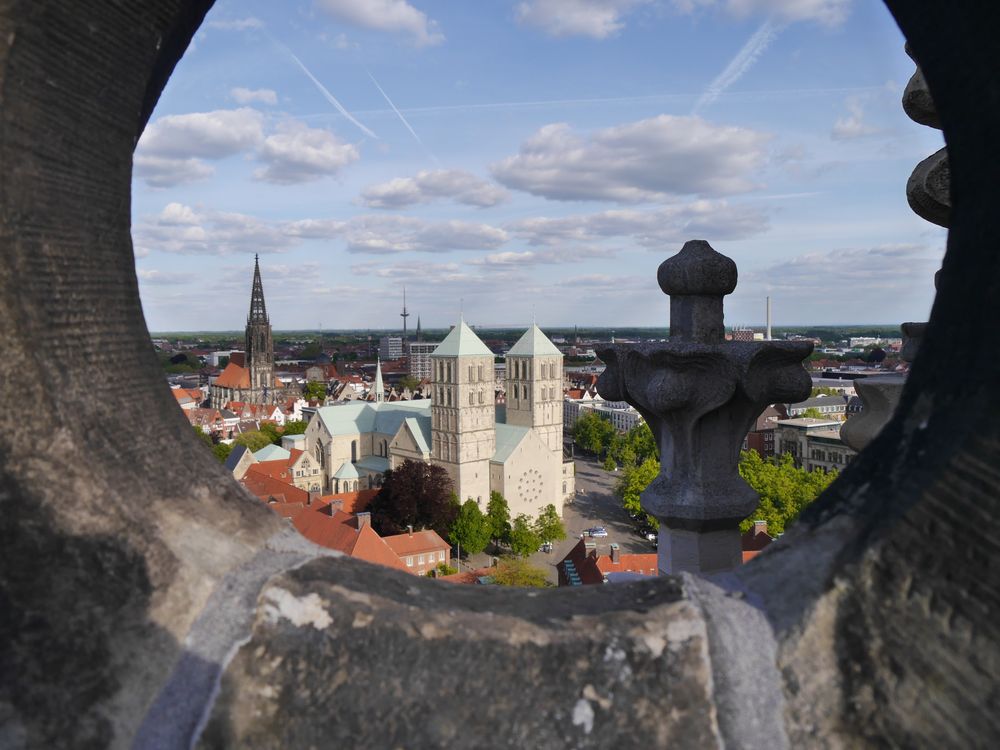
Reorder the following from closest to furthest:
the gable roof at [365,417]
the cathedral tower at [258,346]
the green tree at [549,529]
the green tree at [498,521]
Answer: the green tree at [549,529] < the green tree at [498,521] < the gable roof at [365,417] < the cathedral tower at [258,346]

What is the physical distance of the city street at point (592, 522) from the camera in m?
40.4

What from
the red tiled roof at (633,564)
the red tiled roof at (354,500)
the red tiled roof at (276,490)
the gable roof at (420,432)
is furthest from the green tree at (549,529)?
the red tiled roof at (633,564)

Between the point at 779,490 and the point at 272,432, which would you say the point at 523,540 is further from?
the point at 272,432

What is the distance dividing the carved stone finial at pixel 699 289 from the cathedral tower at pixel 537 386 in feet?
175

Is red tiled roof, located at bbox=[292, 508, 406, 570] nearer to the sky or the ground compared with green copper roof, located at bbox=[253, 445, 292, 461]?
nearer to the sky

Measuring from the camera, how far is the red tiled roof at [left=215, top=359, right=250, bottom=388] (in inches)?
3875

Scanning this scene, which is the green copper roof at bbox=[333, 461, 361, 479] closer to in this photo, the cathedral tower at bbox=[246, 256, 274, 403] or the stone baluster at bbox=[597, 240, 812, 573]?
the cathedral tower at bbox=[246, 256, 274, 403]

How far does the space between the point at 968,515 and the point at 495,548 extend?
4445cm

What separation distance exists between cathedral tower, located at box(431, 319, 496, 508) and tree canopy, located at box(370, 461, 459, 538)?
904cm

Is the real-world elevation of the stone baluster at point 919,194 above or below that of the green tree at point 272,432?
above

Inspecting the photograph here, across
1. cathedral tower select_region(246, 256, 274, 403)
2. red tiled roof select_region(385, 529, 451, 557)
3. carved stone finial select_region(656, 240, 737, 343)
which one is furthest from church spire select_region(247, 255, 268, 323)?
carved stone finial select_region(656, 240, 737, 343)

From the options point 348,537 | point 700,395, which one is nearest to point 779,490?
point 348,537

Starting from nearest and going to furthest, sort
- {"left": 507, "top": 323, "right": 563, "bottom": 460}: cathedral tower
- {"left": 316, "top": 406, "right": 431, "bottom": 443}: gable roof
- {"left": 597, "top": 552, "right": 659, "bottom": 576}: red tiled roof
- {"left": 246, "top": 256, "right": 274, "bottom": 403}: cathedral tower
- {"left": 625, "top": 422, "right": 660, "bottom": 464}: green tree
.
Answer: {"left": 597, "top": 552, "right": 659, "bottom": 576}: red tiled roof → {"left": 625, "top": 422, "right": 660, "bottom": 464}: green tree → {"left": 507, "top": 323, "right": 563, "bottom": 460}: cathedral tower → {"left": 316, "top": 406, "right": 431, "bottom": 443}: gable roof → {"left": 246, "top": 256, "right": 274, "bottom": 403}: cathedral tower

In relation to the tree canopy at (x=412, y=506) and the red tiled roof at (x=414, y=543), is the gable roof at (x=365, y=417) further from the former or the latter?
the red tiled roof at (x=414, y=543)
